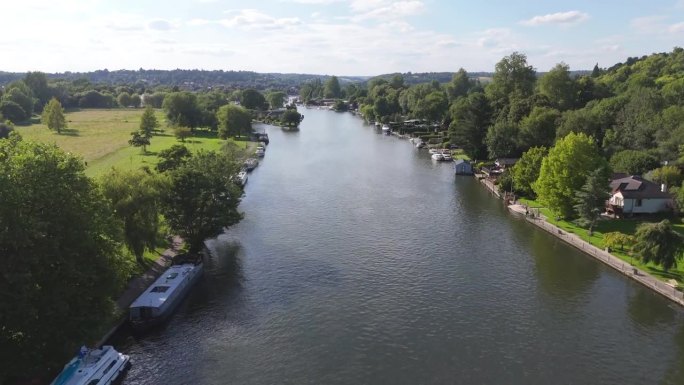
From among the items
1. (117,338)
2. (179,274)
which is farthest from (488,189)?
(117,338)

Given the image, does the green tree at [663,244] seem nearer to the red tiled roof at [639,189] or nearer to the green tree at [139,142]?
the red tiled roof at [639,189]

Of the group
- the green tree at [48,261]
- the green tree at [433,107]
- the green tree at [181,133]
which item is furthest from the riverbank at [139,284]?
the green tree at [433,107]

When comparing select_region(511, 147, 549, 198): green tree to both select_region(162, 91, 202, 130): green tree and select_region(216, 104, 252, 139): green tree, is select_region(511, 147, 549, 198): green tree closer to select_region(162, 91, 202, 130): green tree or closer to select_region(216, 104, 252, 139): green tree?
select_region(216, 104, 252, 139): green tree

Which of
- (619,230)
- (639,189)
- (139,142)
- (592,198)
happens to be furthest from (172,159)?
(639,189)

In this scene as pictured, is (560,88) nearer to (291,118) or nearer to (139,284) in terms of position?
(291,118)

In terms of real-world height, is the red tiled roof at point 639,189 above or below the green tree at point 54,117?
below

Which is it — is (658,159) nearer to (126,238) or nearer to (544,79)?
(544,79)

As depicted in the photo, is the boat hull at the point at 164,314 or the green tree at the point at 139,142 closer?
the boat hull at the point at 164,314
